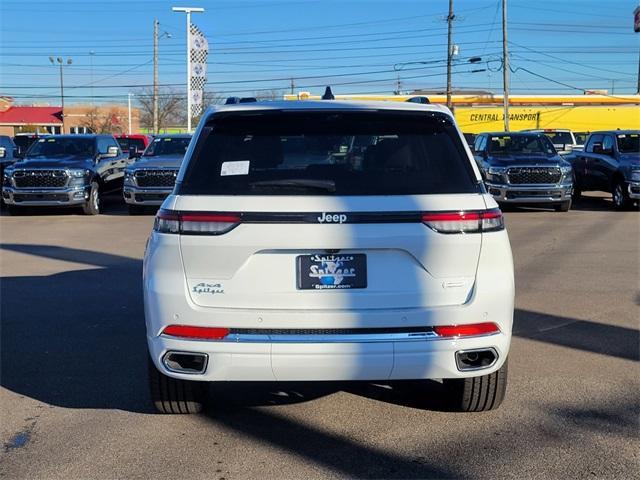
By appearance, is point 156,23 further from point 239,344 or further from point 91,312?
point 239,344

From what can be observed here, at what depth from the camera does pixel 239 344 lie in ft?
11.9

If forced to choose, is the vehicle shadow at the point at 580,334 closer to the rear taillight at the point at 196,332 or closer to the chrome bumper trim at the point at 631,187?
the rear taillight at the point at 196,332

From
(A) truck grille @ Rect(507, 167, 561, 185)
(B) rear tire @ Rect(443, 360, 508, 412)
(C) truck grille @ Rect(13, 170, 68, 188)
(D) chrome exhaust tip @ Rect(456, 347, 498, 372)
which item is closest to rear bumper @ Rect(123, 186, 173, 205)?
(C) truck grille @ Rect(13, 170, 68, 188)

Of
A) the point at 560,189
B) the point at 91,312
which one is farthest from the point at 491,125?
the point at 91,312

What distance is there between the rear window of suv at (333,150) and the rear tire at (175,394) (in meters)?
1.21

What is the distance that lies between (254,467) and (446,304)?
132 centimetres

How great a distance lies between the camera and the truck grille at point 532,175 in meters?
16.0

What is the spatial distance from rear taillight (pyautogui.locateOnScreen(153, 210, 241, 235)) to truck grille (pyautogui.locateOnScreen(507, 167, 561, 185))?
44.0 ft

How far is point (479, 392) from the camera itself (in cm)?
432

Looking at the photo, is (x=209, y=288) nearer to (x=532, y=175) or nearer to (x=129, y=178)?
(x=129, y=178)

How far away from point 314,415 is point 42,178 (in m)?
13.4

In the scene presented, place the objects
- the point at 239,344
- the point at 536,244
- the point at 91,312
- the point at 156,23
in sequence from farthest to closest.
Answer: the point at 156,23
the point at 536,244
the point at 91,312
the point at 239,344

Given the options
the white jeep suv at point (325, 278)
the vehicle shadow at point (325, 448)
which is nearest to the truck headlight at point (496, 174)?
the vehicle shadow at point (325, 448)

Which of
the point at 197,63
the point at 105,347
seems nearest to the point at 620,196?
the point at 105,347
